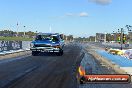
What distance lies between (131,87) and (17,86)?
13.4 ft

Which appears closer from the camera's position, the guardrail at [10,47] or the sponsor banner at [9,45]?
the sponsor banner at [9,45]

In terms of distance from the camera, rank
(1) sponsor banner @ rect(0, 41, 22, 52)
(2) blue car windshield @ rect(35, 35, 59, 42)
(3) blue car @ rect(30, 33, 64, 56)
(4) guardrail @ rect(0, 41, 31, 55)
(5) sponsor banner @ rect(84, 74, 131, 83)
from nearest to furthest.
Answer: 1. (5) sponsor banner @ rect(84, 74, 131, 83)
2. (3) blue car @ rect(30, 33, 64, 56)
3. (1) sponsor banner @ rect(0, 41, 22, 52)
4. (2) blue car windshield @ rect(35, 35, 59, 42)
5. (4) guardrail @ rect(0, 41, 31, 55)

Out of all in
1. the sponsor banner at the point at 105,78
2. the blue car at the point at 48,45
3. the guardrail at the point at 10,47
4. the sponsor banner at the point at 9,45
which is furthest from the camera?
the guardrail at the point at 10,47

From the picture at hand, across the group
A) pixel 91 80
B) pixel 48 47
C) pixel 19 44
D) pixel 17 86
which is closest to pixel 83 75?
pixel 91 80

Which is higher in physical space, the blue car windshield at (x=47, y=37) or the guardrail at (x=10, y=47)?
the blue car windshield at (x=47, y=37)

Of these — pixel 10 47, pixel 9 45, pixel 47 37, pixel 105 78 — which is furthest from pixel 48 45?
pixel 105 78

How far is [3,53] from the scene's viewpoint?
120 feet

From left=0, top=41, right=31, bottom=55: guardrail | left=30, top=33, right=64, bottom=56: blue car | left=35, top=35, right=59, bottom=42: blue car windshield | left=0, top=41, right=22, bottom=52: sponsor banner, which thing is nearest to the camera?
left=30, top=33, right=64, bottom=56: blue car

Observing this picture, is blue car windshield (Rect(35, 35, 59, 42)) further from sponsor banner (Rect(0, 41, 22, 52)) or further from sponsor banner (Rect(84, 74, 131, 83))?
sponsor banner (Rect(84, 74, 131, 83))

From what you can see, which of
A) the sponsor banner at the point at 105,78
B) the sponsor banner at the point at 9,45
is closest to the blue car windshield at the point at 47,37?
the sponsor banner at the point at 9,45

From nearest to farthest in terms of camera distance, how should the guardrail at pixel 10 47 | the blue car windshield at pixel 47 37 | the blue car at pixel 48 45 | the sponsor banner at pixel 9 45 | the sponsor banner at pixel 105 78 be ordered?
1. the sponsor banner at pixel 105 78
2. the blue car at pixel 48 45
3. the sponsor banner at pixel 9 45
4. the blue car windshield at pixel 47 37
5. the guardrail at pixel 10 47

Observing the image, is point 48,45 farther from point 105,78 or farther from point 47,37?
point 105,78

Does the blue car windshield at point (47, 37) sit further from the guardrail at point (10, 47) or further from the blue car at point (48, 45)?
the guardrail at point (10, 47)

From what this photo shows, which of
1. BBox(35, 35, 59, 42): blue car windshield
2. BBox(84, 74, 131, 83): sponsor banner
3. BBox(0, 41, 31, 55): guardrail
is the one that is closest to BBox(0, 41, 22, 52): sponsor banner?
BBox(0, 41, 31, 55): guardrail
